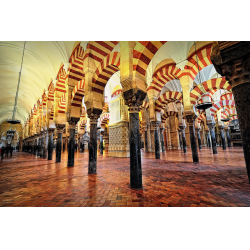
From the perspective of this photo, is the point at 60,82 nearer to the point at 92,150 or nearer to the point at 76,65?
the point at 76,65

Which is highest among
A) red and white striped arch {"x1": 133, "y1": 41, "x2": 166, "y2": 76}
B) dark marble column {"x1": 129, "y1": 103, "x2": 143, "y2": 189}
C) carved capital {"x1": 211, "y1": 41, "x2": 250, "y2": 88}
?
red and white striped arch {"x1": 133, "y1": 41, "x2": 166, "y2": 76}

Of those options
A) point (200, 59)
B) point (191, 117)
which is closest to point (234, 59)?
point (191, 117)

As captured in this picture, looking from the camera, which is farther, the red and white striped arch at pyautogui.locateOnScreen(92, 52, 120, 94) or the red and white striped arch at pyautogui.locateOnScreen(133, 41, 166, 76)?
the red and white striped arch at pyautogui.locateOnScreen(92, 52, 120, 94)

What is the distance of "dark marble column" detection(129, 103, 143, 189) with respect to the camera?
280cm

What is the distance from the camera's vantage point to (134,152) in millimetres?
2979

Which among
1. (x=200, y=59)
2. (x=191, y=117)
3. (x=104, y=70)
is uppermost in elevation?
(x=200, y=59)

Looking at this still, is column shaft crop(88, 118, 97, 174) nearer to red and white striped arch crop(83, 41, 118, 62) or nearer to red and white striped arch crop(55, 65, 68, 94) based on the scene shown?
red and white striped arch crop(83, 41, 118, 62)

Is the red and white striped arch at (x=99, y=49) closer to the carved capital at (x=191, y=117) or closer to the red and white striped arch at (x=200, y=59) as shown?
the red and white striped arch at (x=200, y=59)

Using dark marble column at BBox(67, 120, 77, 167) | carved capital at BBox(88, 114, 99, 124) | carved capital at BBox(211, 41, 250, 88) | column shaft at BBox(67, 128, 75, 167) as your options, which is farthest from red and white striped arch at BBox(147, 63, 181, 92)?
carved capital at BBox(211, 41, 250, 88)

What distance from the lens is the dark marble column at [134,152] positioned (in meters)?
2.80

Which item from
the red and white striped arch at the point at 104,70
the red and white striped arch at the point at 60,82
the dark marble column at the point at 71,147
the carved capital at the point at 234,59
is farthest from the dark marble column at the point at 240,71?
the red and white striped arch at the point at 60,82

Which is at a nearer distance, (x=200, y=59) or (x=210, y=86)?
(x=200, y=59)

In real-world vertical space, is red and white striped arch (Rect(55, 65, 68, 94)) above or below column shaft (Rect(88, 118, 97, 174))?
above
